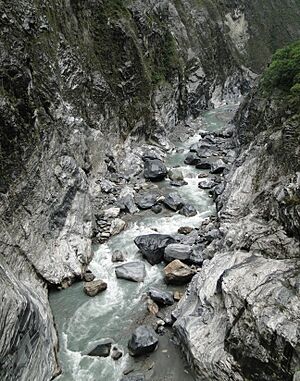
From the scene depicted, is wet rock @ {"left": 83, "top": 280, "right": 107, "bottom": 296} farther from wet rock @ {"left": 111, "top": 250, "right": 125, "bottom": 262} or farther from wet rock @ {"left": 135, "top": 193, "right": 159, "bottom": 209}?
wet rock @ {"left": 135, "top": 193, "right": 159, "bottom": 209}

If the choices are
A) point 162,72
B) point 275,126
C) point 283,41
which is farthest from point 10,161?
point 283,41

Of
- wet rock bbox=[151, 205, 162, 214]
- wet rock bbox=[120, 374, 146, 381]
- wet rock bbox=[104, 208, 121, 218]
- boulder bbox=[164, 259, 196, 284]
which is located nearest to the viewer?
wet rock bbox=[120, 374, 146, 381]

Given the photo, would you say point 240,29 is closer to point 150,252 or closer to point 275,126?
point 275,126

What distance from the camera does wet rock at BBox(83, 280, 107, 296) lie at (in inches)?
709

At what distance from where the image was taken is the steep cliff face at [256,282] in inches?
454

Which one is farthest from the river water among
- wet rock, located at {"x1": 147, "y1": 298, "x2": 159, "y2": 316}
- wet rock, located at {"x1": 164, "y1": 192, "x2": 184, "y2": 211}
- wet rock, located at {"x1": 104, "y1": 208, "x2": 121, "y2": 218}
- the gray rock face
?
wet rock, located at {"x1": 104, "y1": 208, "x2": 121, "y2": 218}

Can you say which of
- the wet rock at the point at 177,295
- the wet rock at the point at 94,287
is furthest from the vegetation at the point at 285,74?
the wet rock at the point at 94,287

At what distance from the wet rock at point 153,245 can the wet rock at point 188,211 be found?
3.96 m

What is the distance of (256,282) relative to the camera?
43.5 feet

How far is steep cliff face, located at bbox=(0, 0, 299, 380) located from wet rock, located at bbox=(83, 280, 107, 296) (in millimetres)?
1094

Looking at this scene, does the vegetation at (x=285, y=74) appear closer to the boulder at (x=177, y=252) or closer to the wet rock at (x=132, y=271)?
the boulder at (x=177, y=252)

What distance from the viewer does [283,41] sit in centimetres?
8969

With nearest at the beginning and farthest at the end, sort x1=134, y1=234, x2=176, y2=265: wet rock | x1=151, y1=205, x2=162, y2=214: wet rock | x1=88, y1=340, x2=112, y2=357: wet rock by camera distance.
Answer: x1=88, y1=340, x2=112, y2=357: wet rock, x1=134, y1=234, x2=176, y2=265: wet rock, x1=151, y1=205, x2=162, y2=214: wet rock

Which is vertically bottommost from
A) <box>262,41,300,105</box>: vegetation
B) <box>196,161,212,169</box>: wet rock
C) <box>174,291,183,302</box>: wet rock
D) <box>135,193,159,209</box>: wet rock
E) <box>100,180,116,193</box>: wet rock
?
<box>174,291,183,302</box>: wet rock
